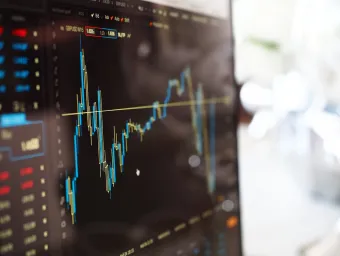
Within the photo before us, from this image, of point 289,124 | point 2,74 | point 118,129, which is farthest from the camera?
point 289,124

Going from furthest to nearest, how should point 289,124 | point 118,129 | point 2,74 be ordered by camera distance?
point 289,124
point 118,129
point 2,74

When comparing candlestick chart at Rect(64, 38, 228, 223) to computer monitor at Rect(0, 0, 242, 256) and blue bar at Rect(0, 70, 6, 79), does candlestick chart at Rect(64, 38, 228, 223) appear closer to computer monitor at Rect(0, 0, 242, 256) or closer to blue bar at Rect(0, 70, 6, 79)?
computer monitor at Rect(0, 0, 242, 256)

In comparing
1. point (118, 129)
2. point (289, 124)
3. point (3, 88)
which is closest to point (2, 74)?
point (3, 88)

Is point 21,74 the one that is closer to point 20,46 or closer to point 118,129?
point 20,46

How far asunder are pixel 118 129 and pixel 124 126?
13 millimetres

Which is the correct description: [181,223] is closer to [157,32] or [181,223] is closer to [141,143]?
[141,143]

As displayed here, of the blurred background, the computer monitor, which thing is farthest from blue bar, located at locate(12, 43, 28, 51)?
the blurred background

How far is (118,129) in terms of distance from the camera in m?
0.65

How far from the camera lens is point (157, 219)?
0.72m

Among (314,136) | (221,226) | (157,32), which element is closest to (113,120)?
(157,32)

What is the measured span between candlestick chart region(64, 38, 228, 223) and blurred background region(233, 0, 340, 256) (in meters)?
0.15

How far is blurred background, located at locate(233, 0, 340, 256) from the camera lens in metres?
0.91

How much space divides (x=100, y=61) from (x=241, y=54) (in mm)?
444

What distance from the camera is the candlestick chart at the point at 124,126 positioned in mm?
582
